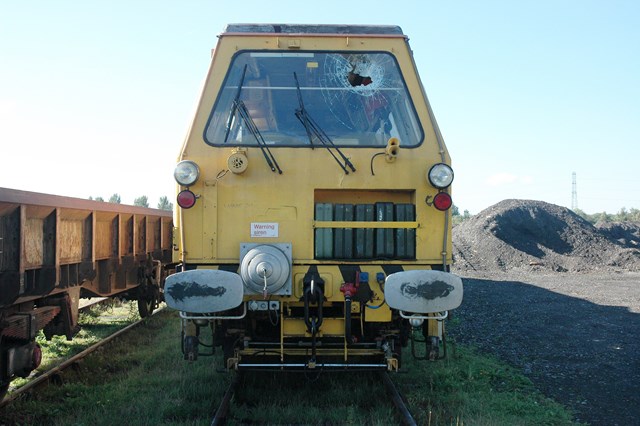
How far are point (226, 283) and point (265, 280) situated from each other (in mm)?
336

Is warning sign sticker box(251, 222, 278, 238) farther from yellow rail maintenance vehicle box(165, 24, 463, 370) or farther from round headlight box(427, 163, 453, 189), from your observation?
round headlight box(427, 163, 453, 189)

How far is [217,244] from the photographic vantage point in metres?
5.25

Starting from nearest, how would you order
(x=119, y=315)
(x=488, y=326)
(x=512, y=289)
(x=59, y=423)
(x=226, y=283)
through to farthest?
(x=226, y=283) < (x=59, y=423) < (x=488, y=326) < (x=119, y=315) < (x=512, y=289)

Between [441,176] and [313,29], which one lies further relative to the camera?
[313,29]

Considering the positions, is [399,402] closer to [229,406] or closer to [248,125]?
[229,406]

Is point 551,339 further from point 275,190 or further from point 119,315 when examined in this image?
point 119,315

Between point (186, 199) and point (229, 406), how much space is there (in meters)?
1.80

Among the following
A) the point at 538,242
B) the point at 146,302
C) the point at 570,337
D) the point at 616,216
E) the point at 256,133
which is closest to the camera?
the point at 256,133

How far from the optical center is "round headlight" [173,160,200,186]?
204 inches

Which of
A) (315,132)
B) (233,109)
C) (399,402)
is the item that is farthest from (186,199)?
(399,402)

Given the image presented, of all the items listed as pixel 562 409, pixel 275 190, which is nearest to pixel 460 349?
pixel 562 409

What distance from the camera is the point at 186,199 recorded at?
5199 millimetres

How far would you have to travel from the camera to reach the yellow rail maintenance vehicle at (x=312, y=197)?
520 cm

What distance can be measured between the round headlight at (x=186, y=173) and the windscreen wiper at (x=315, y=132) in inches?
41.6
